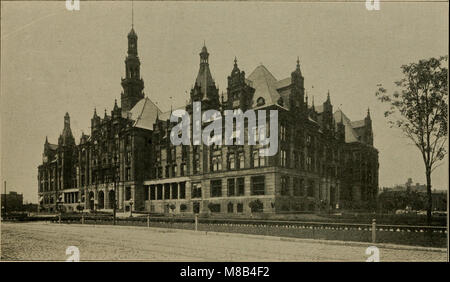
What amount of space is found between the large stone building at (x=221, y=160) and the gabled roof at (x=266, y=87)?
4.7 inches

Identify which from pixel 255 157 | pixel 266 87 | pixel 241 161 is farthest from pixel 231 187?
pixel 266 87

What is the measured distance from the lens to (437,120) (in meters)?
19.7

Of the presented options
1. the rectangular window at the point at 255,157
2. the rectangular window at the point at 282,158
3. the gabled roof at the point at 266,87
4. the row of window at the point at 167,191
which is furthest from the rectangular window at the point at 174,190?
the gabled roof at the point at 266,87

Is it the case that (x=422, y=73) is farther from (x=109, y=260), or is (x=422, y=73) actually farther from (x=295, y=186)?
(x=295, y=186)

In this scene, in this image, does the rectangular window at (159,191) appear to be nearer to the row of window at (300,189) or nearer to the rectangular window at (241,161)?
the rectangular window at (241,161)

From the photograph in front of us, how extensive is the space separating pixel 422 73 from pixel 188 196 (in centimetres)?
3819

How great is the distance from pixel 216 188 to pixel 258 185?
6.92 m

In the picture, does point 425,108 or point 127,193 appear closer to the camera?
point 425,108

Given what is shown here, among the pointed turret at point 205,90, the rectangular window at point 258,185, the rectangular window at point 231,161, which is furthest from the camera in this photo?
the rectangular window at point 231,161

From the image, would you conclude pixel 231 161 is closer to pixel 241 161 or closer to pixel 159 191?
pixel 241 161

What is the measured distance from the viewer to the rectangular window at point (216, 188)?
1788 inches

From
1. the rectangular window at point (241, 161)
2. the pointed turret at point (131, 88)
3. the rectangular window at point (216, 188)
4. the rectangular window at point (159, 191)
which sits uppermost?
the pointed turret at point (131, 88)

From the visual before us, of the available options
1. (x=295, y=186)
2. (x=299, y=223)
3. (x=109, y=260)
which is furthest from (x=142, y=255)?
(x=295, y=186)

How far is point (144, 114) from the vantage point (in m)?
63.6
